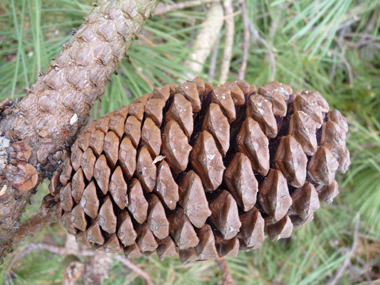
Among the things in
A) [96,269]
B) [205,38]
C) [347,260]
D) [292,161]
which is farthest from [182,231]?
[347,260]

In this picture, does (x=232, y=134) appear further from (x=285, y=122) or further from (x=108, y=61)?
(x=108, y=61)

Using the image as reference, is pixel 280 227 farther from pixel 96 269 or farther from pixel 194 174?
pixel 96 269

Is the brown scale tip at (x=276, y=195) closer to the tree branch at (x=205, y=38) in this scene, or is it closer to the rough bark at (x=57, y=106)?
the rough bark at (x=57, y=106)

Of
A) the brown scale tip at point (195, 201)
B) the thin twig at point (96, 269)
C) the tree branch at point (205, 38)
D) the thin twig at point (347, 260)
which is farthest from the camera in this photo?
the thin twig at point (347, 260)

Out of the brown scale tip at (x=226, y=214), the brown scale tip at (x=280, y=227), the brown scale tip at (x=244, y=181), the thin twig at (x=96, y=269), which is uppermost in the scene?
the brown scale tip at (x=244, y=181)

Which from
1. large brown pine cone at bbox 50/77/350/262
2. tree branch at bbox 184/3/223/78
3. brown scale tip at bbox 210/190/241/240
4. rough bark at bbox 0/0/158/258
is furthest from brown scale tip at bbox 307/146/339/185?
tree branch at bbox 184/3/223/78

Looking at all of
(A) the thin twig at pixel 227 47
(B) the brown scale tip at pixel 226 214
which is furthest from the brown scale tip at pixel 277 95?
(A) the thin twig at pixel 227 47
